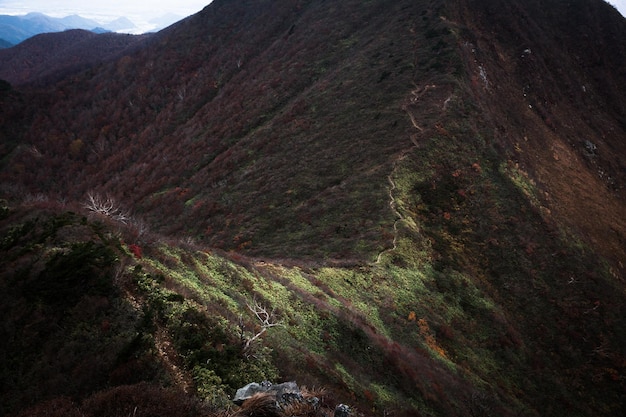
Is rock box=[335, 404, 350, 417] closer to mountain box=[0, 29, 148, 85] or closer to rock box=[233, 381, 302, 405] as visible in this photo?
rock box=[233, 381, 302, 405]

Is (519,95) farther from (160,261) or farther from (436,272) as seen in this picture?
(160,261)

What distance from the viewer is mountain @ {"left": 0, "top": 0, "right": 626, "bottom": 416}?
9.66 m

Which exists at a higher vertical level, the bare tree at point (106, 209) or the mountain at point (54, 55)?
the mountain at point (54, 55)

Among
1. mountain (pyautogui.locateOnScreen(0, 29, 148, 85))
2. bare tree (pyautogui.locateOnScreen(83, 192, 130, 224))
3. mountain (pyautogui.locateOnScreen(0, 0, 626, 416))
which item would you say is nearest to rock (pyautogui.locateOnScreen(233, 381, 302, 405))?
mountain (pyautogui.locateOnScreen(0, 0, 626, 416))

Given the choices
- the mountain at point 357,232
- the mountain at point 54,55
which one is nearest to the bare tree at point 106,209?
the mountain at point 357,232

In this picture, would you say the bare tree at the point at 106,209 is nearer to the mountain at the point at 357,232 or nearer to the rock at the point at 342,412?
the mountain at the point at 357,232

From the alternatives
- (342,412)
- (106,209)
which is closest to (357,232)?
(106,209)

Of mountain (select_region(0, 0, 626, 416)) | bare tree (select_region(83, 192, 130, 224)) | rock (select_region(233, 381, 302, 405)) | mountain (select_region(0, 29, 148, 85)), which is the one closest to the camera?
rock (select_region(233, 381, 302, 405))

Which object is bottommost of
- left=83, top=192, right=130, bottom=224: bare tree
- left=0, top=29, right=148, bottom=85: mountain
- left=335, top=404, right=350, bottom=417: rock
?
left=335, top=404, right=350, bottom=417: rock

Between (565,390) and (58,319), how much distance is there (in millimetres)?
29445

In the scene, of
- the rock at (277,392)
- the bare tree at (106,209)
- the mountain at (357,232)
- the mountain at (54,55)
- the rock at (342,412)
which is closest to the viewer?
the rock at (277,392)

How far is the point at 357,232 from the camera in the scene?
30.6 m

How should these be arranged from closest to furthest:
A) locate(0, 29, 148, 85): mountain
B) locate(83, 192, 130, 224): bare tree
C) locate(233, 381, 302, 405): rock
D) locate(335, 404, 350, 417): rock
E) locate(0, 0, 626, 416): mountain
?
locate(233, 381, 302, 405): rock < locate(335, 404, 350, 417): rock < locate(0, 0, 626, 416): mountain < locate(83, 192, 130, 224): bare tree < locate(0, 29, 148, 85): mountain

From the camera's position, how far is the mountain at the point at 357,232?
966 centimetres
